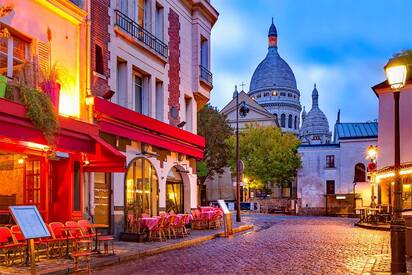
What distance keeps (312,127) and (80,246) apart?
121 m

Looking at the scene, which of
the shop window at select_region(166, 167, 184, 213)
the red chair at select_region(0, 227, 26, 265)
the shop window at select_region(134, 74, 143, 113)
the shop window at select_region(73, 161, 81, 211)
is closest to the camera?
the red chair at select_region(0, 227, 26, 265)

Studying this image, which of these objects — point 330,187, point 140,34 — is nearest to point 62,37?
point 140,34

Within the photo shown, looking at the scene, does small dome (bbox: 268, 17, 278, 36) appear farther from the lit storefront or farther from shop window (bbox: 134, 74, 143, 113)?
shop window (bbox: 134, 74, 143, 113)

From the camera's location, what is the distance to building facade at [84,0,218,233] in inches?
725

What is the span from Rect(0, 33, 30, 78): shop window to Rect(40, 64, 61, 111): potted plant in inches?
24.6

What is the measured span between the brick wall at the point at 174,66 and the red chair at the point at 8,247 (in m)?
12.2

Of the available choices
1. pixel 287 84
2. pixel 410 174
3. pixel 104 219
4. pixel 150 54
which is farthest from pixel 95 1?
pixel 287 84

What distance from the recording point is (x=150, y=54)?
21891 millimetres

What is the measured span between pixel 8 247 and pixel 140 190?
368 inches

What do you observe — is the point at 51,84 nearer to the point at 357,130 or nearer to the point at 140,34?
the point at 140,34

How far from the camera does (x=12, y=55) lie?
14.2 m

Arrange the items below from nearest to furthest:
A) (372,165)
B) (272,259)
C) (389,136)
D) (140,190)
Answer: (272,259), (140,190), (372,165), (389,136)

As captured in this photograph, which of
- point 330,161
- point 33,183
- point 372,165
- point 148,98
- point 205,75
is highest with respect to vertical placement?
point 205,75

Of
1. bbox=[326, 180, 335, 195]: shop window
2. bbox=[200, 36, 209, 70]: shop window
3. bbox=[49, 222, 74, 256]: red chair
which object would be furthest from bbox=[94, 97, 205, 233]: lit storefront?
bbox=[326, 180, 335, 195]: shop window
